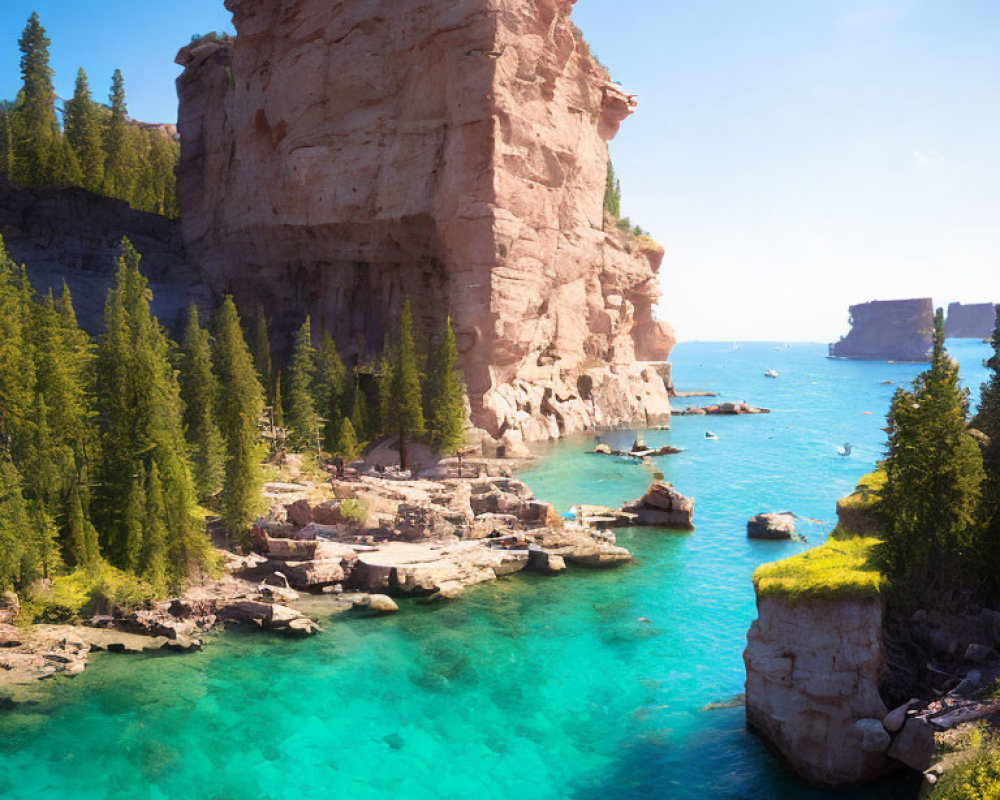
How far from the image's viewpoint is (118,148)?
99812 mm

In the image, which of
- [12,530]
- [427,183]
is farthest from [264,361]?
[12,530]

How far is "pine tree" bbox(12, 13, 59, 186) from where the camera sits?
A: 289ft

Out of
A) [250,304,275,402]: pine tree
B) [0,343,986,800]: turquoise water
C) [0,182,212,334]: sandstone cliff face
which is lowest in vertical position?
[0,343,986,800]: turquoise water

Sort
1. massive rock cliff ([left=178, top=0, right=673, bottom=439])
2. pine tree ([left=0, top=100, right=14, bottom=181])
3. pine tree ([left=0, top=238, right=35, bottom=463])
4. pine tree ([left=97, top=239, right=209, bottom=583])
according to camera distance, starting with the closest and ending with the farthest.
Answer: pine tree ([left=0, top=238, right=35, bottom=463]), pine tree ([left=97, top=239, right=209, bottom=583]), massive rock cliff ([left=178, top=0, right=673, bottom=439]), pine tree ([left=0, top=100, right=14, bottom=181])

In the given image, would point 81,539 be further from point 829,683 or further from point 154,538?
point 829,683

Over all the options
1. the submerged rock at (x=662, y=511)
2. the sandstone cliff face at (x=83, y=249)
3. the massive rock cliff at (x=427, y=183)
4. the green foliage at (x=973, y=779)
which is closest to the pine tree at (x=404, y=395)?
the massive rock cliff at (x=427, y=183)

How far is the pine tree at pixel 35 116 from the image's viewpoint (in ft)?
289

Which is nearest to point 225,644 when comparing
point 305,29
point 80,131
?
point 305,29

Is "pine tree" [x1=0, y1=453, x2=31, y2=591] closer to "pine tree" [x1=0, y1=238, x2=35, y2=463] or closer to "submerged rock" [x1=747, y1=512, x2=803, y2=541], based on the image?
"pine tree" [x1=0, y1=238, x2=35, y2=463]

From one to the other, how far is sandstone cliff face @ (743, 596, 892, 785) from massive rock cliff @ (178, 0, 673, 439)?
53.8m

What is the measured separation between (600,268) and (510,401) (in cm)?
2618

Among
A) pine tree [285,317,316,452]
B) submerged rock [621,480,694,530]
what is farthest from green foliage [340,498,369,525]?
submerged rock [621,480,694,530]

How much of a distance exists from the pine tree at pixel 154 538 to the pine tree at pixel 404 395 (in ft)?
96.2

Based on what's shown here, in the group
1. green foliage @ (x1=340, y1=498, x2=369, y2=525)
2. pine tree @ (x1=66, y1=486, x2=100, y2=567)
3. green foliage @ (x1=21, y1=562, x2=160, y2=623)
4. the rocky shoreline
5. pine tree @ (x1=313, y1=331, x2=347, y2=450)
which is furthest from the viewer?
pine tree @ (x1=313, y1=331, x2=347, y2=450)
